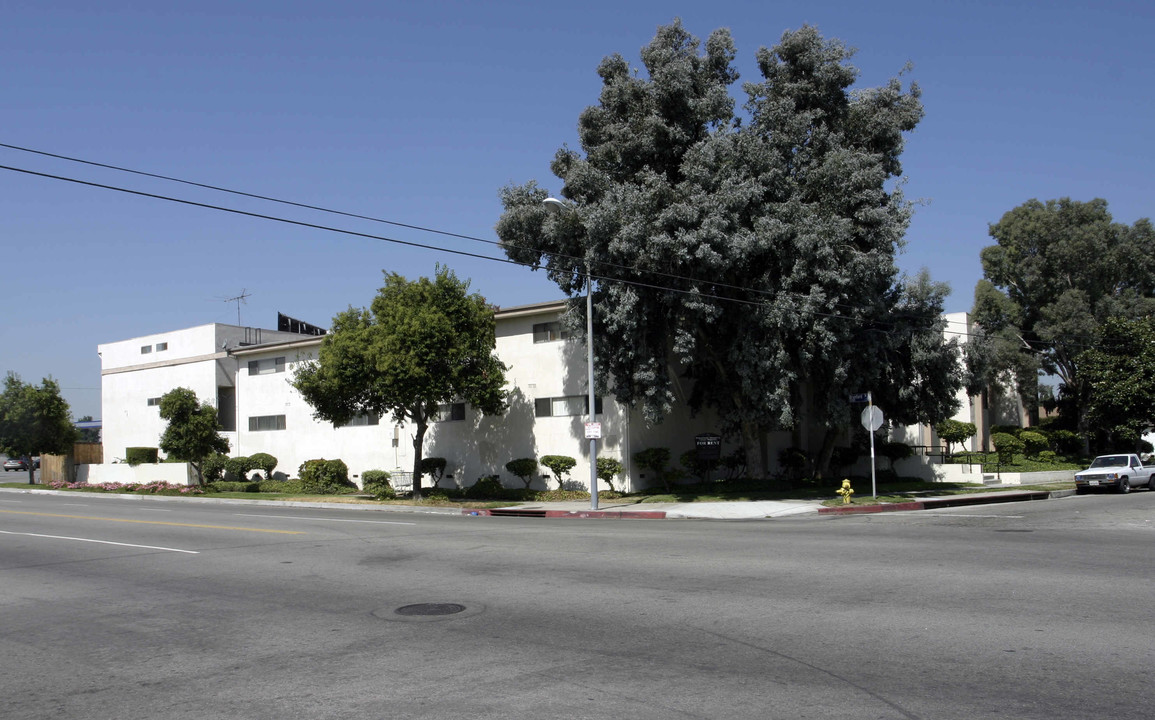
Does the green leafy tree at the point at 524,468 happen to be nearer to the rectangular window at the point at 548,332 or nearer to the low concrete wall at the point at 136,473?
the rectangular window at the point at 548,332

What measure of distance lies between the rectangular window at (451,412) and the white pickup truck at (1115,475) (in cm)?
2375

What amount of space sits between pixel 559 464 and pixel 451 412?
6.65m

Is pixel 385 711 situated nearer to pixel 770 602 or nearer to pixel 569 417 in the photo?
pixel 770 602

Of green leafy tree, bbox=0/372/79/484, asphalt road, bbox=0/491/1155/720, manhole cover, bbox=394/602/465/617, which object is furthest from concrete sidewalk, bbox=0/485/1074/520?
green leafy tree, bbox=0/372/79/484

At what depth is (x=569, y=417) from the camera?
105ft

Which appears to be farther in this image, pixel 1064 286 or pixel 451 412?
pixel 1064 286

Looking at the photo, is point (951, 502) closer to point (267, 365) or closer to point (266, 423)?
point (266, 423)

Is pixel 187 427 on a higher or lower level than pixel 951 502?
higher

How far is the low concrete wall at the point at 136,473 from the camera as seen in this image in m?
46.0

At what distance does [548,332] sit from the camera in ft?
109

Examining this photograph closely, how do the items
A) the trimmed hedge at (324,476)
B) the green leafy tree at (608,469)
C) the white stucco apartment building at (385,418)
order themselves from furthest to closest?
the trimmed hedge at (324,476) → the white stucco apartment building at (385,418) → the green leafy tree at (608,469)

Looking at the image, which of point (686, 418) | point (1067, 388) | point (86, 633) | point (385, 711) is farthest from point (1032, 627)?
point (1067, 388)

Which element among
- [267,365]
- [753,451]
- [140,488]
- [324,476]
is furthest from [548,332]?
[140,488]

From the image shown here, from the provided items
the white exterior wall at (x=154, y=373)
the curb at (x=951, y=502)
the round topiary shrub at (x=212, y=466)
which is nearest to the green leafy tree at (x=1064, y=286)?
the curb at (x=951, y=502)
